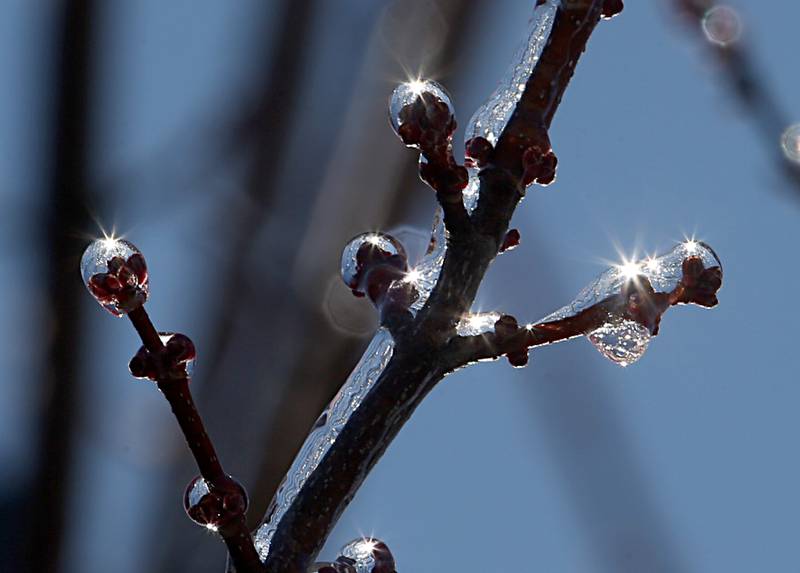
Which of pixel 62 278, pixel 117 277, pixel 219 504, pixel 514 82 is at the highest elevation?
pixel 62 278

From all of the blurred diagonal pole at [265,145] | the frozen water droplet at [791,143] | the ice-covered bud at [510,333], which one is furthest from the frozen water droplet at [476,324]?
the blurred diagonal pole at [265,145]

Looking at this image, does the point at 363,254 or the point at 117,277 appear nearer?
the point at 117,277

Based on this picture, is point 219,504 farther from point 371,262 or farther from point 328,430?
point 371,262

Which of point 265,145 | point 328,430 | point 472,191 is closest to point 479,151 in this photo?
point 472,191

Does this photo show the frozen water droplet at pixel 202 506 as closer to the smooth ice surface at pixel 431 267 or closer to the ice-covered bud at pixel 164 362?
the ice-covered bud at pixel 164 362

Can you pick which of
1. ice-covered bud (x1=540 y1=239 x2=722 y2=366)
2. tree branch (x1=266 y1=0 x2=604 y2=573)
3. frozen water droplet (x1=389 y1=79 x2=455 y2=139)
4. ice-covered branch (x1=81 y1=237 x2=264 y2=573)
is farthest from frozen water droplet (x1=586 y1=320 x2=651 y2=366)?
ice-covered branch (x1=81 y1=237 x2=264 y2=573)

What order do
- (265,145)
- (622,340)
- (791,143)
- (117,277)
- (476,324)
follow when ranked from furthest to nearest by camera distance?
1. (265,145)
2. (791,143)
3. (622,340)
4. (476,324)
5. (117,277)
